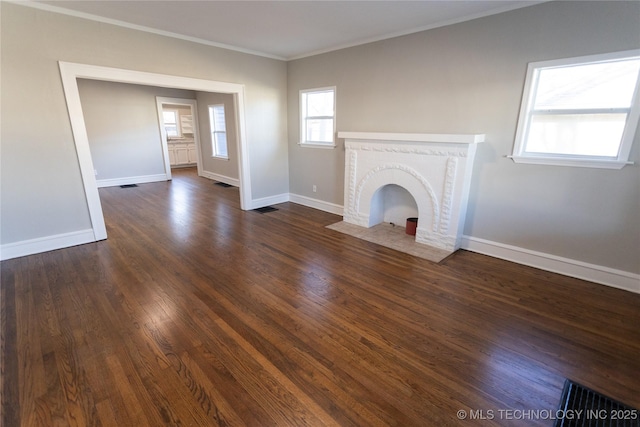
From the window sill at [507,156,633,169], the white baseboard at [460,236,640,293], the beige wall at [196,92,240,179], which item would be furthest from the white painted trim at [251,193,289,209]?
the window sill at [507,156,633,169]

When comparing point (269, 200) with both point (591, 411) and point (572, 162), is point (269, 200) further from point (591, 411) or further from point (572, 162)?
point (591, 411)

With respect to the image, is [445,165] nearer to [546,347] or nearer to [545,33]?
[545,33]

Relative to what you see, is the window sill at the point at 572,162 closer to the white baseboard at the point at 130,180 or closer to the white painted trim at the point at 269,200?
the white painted trim at the point at 269,200

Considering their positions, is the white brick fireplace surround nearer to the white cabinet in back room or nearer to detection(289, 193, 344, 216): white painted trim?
detection(289, 193, 344, 216): white painted trim

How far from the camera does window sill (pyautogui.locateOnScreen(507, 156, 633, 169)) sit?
263 cm

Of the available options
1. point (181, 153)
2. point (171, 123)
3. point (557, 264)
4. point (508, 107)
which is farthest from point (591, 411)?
point (171, 123)

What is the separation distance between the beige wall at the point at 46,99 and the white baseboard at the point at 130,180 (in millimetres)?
4002

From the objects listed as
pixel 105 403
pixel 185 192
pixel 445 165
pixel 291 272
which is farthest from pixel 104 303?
pixel 185 192

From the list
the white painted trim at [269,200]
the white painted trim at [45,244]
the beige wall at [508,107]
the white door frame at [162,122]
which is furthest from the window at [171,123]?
the beige wall at [508,107]

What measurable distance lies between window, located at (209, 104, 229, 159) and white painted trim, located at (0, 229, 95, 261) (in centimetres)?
417

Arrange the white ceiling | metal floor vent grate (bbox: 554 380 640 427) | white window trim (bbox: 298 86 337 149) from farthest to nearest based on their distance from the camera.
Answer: white window trim (bbox: 298 86 337 149), the white ceiling, metal floor vent grate (bbox: 554 380 640 427)

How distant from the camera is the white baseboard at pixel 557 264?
2.75 metres

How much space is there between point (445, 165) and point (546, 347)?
6.69 feet

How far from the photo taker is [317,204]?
543 centimetres
